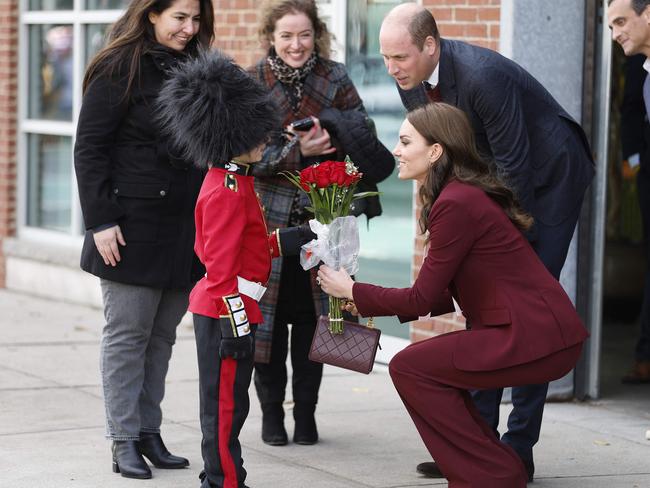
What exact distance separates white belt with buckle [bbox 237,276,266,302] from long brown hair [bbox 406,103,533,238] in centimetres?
66

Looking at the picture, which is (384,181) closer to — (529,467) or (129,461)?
(529,467)

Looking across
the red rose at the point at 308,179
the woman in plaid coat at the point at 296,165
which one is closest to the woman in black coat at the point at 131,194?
the woman in plaid coat at the point at 296,165

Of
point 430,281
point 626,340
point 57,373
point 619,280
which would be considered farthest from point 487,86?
point 619,280

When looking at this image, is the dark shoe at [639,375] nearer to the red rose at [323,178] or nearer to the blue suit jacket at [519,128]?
the blue suit jacket at [519,128]

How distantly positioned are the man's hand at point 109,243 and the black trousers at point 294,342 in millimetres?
877

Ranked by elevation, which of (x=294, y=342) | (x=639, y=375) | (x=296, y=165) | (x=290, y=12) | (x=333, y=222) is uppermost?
(x=290, y=12)

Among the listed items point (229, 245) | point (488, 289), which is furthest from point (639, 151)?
point (229, 245)

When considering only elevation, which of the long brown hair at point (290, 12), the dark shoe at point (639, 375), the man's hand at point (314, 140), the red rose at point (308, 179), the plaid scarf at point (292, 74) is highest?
the long brown hair at point (290, 12)

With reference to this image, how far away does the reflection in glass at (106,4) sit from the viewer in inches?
391

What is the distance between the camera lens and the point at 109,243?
17.3 feet

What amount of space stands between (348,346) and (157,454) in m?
1.08

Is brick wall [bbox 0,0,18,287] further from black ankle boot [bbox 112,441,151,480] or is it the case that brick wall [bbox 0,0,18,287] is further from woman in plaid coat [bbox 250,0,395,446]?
black ankle boot [bbox 112,441,151,480]

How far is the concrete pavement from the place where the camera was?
5406 mm

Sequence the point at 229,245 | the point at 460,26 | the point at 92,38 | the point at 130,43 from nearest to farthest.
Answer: the point at 229,245
the point at 130,43
the point at 460,26
the point at 92,38
